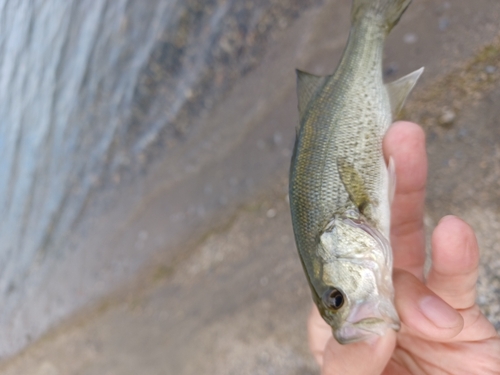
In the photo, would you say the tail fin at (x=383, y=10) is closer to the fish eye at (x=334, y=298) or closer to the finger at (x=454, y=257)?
the finger at (x=454, y=257)

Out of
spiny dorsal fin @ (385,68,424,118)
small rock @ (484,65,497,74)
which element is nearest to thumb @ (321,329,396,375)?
spiny dorsal fin @ (385,68,424,118)

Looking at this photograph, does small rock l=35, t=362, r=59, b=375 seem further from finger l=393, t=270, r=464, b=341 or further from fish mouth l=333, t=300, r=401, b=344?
finger l=393, t=270, r=464, b=341

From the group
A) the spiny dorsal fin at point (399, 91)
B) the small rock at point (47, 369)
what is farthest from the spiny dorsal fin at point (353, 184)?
the small rock at point (47, 369)

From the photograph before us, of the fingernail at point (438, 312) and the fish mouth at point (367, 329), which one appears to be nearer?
the fingernail at point (438, 312)

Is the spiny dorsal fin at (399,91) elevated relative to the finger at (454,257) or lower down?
elevated

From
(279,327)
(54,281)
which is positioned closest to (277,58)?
(279,327)

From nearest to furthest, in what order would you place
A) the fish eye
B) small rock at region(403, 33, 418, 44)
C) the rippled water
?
the fish eye
small rock at region(403, 33, 418, 44)
the rippled water

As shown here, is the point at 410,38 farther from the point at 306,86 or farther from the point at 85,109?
the point at 85,109
